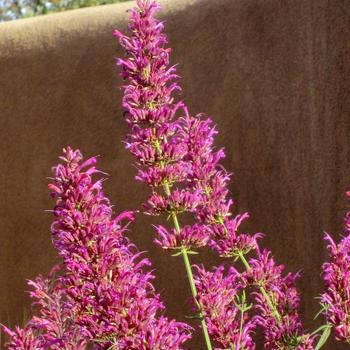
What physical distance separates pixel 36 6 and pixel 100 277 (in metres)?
9.13

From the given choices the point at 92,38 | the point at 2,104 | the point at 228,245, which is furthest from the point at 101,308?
the point at 2,104

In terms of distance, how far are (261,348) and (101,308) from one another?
289 cm

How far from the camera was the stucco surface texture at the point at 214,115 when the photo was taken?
3945mm

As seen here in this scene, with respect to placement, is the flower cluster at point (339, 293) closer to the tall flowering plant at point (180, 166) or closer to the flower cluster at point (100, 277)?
the tall flowering plant at point (180, 166)

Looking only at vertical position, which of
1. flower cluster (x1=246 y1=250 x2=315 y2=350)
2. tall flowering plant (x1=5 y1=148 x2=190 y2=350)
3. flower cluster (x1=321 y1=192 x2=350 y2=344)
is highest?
tall flowering plant (x1=5 y1=148 x2=190 y2=350)

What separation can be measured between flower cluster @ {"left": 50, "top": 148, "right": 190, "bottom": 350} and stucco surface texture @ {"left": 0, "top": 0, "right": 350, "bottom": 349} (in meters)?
2.37

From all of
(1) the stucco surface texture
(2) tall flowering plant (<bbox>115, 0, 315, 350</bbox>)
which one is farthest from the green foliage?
(2) tall flowering plant (<bbox>115, 0, 315, 350</bbox>)

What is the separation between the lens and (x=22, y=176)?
18.2 ft

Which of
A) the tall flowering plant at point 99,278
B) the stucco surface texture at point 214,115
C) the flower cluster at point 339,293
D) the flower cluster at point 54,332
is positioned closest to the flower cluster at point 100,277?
the tall flowering plant at point 99,278

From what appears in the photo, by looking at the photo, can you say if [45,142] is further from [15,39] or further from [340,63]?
[340,63]

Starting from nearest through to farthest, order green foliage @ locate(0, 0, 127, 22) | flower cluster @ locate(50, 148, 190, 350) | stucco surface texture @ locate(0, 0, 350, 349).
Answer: flower cluster @ locate(50, 148, 190, 350) → stucco surface texture @ locate(0, 0, 350, 349) → green foliage @ locate(0, 0, 127, 22)

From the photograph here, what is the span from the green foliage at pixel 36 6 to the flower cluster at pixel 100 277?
6.90 meters

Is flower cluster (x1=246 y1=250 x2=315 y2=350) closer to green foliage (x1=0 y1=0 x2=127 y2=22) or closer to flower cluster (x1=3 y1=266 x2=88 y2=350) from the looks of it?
flower cluster (x1=3 y1=266 x2=88 y2=350)

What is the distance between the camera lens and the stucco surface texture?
3945 mm
